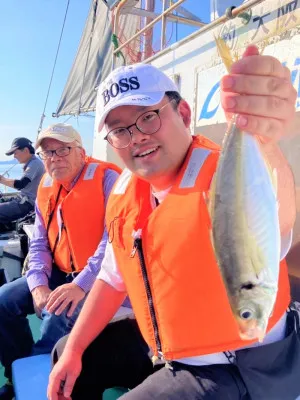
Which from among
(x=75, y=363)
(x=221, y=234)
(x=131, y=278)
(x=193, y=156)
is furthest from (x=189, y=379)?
(x=193, y=156)

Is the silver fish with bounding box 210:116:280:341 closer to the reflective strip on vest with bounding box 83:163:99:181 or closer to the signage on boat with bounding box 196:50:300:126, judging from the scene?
the signage on boat with bounding box 196:50:300:126

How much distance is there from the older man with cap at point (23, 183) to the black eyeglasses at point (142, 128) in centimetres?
490

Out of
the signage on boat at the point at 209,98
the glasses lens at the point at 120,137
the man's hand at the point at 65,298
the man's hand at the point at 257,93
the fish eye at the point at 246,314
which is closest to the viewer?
the fish eye at the point at 246,314

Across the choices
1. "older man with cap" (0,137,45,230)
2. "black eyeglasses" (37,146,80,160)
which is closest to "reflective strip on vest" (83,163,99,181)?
"black eyeglasses" (37,146,80,160)

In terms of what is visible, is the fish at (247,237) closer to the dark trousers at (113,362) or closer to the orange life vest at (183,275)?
the orange life vest at (183,275)

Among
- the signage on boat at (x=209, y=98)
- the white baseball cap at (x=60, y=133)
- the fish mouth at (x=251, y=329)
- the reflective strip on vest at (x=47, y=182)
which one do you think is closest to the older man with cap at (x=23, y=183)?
the reflective strip on vest at (x=47, y=182)

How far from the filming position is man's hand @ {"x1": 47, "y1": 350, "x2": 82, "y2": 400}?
6.30 ft

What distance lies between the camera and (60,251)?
3139mm

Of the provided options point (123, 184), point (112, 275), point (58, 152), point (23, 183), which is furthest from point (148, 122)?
point (23, 183)

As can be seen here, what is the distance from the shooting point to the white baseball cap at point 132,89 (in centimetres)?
181

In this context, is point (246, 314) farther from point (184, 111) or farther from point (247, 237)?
point (184, 111)

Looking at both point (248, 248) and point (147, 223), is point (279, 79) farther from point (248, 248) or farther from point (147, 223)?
point (147, 223)

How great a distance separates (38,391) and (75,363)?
0.41 m

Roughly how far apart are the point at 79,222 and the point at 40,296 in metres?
0.66
